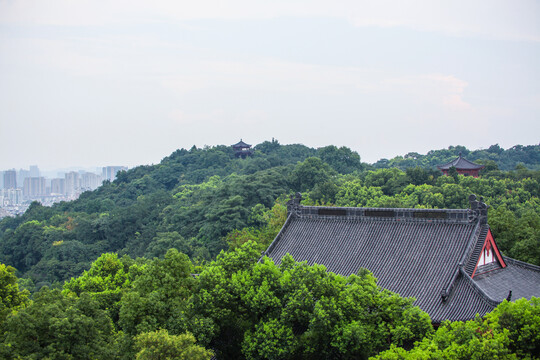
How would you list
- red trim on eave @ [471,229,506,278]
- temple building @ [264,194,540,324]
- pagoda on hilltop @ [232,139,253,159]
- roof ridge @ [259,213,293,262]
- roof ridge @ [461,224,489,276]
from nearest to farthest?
1. temple building @ [264,194,540,324]
2. roof ridge @ [461,224,489,276]
3. red trim on eave @ [471,229,506,278]
4. roof ridge @ [259,213,293,262]
5. pagoda on hilltop @ [232,139,253,159]

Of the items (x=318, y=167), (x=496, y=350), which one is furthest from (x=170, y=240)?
(x=496, y=350)

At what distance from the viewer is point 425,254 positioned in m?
20.4

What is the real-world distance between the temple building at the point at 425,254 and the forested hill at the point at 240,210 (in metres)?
5.98

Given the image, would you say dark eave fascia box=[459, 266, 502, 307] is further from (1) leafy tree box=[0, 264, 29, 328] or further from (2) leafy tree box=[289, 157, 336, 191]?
(2) leafy tree box=[289, 157, 336, 191]

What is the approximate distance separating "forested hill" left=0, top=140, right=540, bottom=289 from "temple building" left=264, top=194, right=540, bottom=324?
5.98m

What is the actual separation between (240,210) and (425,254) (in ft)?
108

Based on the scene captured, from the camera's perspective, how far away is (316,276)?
16859 millimetres

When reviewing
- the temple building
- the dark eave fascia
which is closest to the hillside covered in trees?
the dark eave fascia

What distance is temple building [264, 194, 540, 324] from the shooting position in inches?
731

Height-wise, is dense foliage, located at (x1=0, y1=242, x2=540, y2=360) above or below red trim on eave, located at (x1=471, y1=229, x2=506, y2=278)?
below

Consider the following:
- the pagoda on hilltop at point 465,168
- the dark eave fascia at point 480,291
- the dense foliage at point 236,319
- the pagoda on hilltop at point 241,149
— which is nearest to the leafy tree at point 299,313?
the dense foliage at point 236,319

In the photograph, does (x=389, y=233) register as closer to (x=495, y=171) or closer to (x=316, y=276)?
(x=316, y=276)

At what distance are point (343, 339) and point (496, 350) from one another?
4797 millimetres

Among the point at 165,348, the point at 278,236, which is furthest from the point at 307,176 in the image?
the point at 165,348
